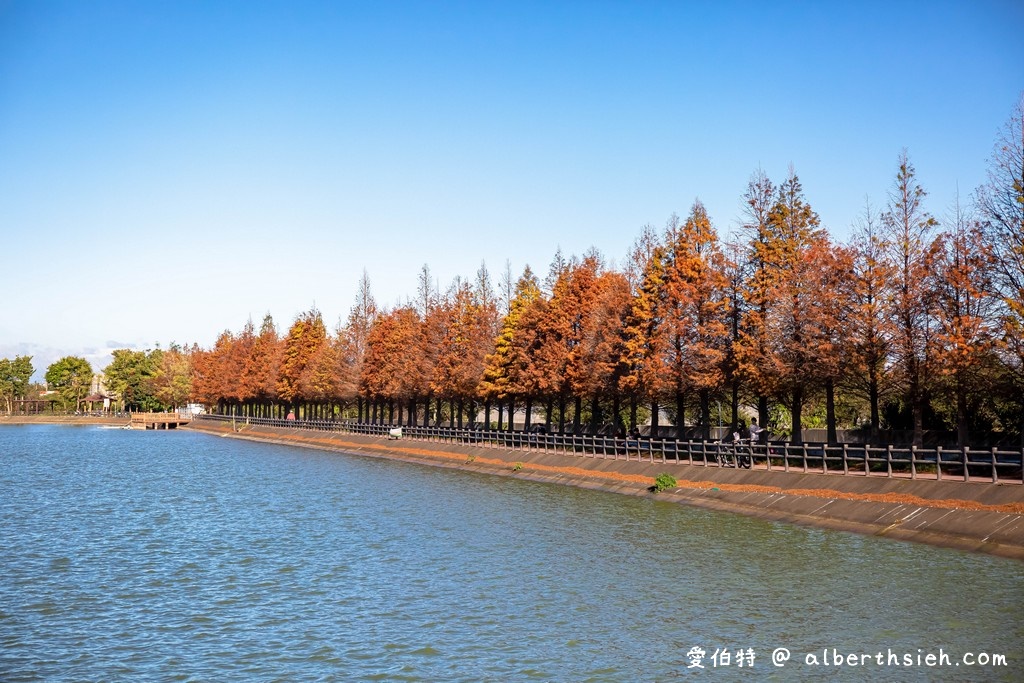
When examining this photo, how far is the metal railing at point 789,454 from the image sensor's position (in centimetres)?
3491

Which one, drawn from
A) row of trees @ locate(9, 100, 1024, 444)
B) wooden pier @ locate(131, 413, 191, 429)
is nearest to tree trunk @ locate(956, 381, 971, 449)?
row of trees @ locate(9, 100, 1024, 444)

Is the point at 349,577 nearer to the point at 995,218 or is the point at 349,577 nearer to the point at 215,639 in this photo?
the point at 215,639

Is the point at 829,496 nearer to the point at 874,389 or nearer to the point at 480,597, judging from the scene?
the point at 874,389

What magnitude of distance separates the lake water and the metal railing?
491cm

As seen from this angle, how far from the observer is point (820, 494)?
123 feet

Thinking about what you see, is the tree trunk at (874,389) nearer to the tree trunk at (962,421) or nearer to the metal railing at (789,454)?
the metal railing at (789,454)

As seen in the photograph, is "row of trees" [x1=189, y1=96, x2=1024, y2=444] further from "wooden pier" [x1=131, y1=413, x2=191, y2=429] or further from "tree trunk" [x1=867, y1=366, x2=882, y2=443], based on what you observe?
"wooden pier" [x1=131, y1=413, x2=191, y2=429]

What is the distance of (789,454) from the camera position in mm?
45969

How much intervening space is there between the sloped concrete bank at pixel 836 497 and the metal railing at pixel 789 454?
2.74 ft

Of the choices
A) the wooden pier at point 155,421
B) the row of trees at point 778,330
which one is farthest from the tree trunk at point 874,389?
the wooden pier at point 155,421

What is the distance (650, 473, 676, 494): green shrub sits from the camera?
45938mm

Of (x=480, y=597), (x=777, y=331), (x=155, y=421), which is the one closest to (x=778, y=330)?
(x=777, y=331)

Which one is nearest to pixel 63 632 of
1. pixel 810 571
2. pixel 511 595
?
pixel 511 595

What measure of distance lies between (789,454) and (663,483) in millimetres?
6409
